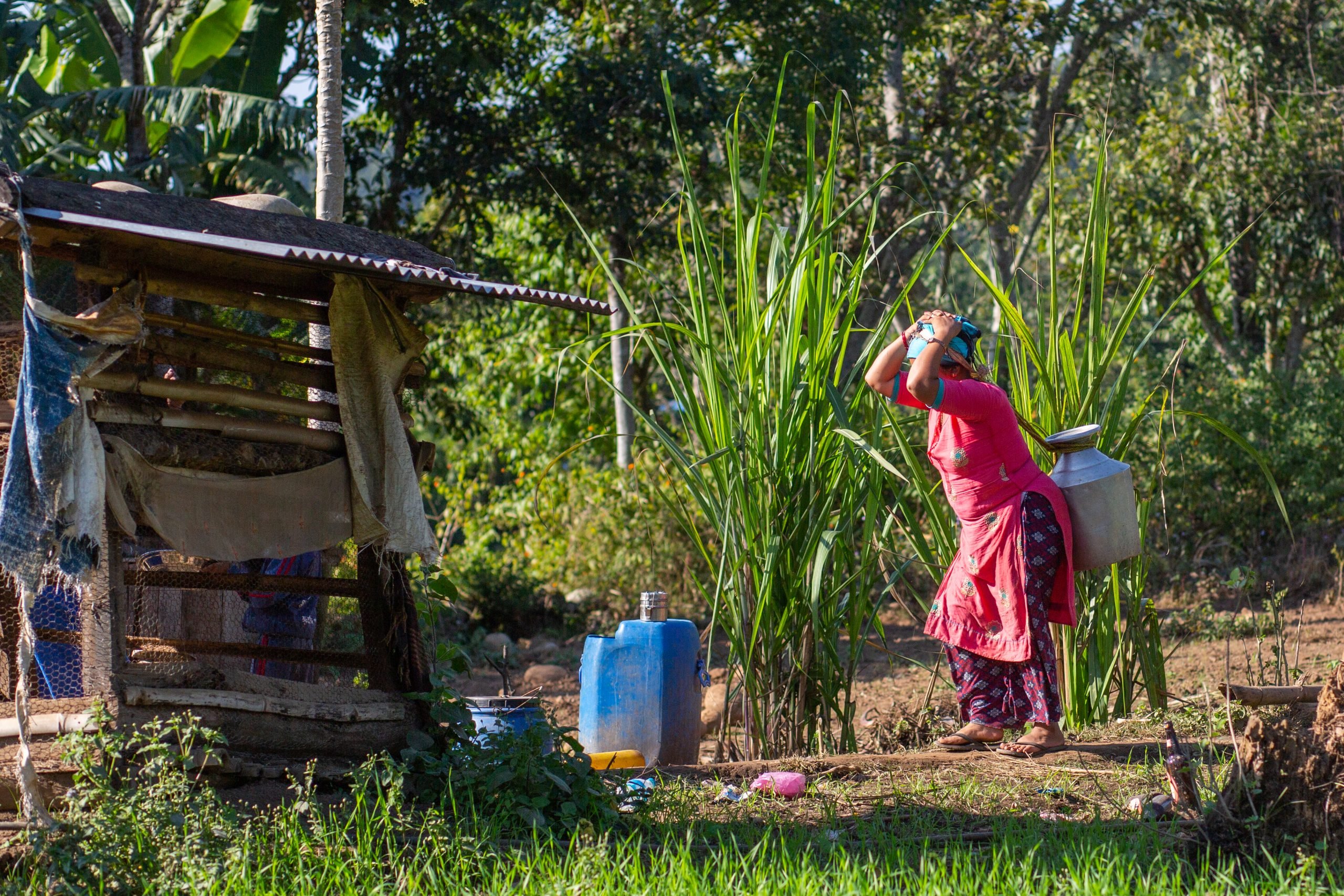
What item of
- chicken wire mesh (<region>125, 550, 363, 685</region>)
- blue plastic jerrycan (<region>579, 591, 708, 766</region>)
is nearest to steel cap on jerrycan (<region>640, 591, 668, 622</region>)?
blue plastic jerrycan (<region>579, 591, 708, 766</region>)

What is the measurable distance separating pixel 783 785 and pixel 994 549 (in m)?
1.08

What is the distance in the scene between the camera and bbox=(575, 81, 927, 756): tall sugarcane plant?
4.18 m

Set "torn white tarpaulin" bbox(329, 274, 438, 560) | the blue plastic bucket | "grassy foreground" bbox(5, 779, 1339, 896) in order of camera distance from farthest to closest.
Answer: the blue plastic bucket < "torn white tarpaulin" bbox(329, 274, 438, 560) < "grassy foreground" bbox(5, 779, 1339, 896)

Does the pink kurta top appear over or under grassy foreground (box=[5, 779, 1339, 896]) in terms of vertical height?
over

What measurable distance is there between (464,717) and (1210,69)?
475 inches

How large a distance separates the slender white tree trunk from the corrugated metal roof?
195 centimetres

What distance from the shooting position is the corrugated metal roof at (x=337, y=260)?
119 inches

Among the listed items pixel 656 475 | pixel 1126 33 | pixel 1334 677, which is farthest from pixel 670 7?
pixel 1334 677

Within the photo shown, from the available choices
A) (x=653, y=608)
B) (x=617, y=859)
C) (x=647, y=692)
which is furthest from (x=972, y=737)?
(x=617, y=859)

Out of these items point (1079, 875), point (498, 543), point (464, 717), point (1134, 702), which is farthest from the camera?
point (498, 543)

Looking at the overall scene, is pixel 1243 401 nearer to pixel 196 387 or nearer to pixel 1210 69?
pixel 1210 69

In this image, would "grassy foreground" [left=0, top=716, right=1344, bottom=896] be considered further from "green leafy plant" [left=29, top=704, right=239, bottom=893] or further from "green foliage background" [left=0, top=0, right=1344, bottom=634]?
"green foliage background" [left=0, top=0, right=1344, bottom=634]

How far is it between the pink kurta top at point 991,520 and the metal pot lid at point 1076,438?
121 millimetres

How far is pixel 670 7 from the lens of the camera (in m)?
9.57
